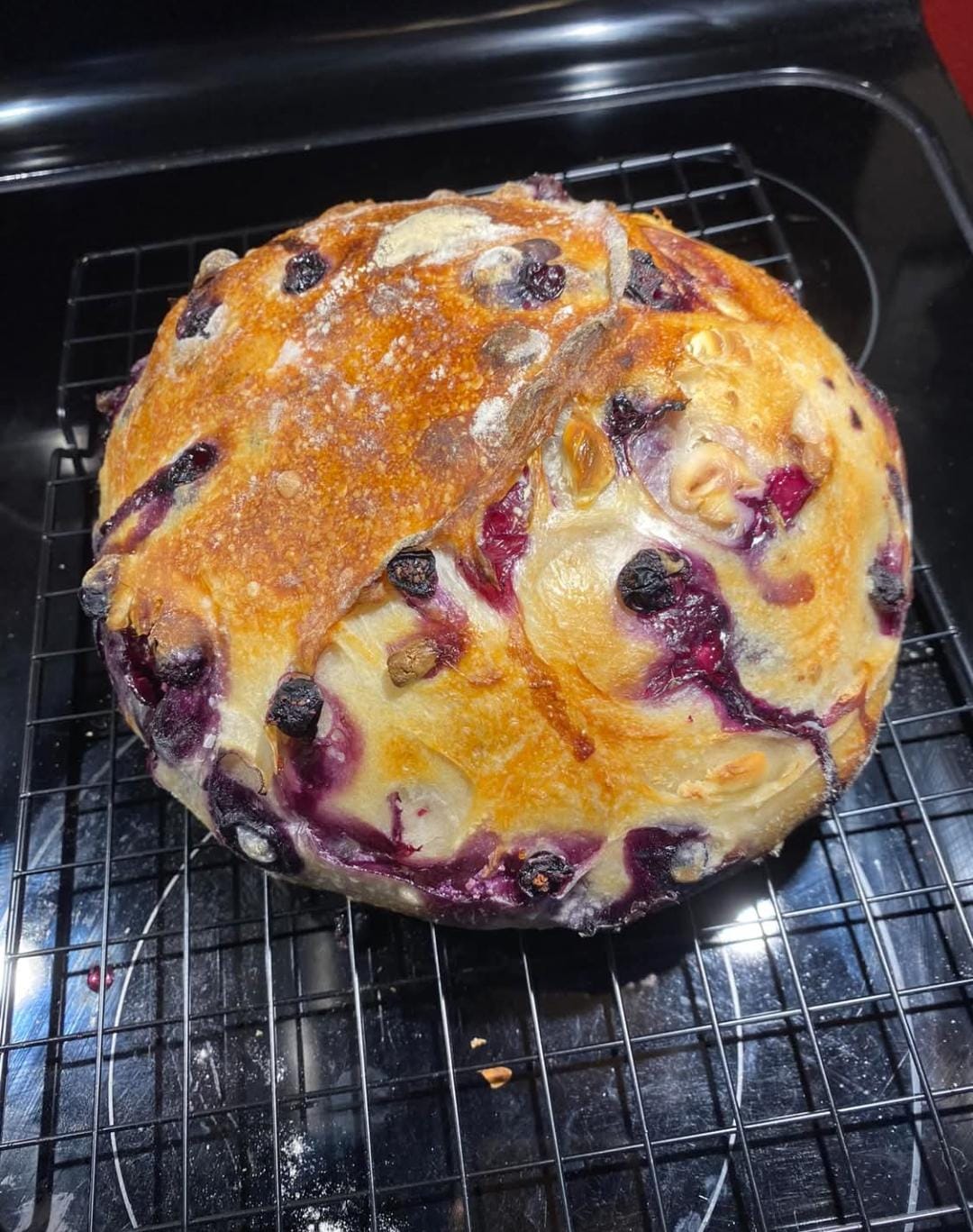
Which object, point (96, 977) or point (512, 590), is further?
point (96, 977)

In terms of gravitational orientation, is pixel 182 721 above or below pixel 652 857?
above

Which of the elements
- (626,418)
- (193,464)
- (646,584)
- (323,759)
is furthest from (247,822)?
(626,418)

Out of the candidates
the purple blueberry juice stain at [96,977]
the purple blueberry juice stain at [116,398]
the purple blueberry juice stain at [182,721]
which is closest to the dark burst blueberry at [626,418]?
the purple blueberry juice stain at [182,721]

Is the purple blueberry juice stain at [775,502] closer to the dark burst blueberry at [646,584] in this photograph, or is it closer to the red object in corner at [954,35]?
the dark burst blueberry at [646,584]

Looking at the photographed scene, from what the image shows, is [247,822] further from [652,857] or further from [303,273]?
[303,273]

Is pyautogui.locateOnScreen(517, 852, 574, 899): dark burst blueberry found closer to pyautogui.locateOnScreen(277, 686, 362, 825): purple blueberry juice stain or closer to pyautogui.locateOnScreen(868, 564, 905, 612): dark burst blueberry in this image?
pyautogui.locateOnScreen(277, 686, 362, 825): purple blueberry juice stain

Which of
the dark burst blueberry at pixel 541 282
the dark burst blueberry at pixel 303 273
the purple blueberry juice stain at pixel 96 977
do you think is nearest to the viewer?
the dark burst blueberry at pixel 541 282
